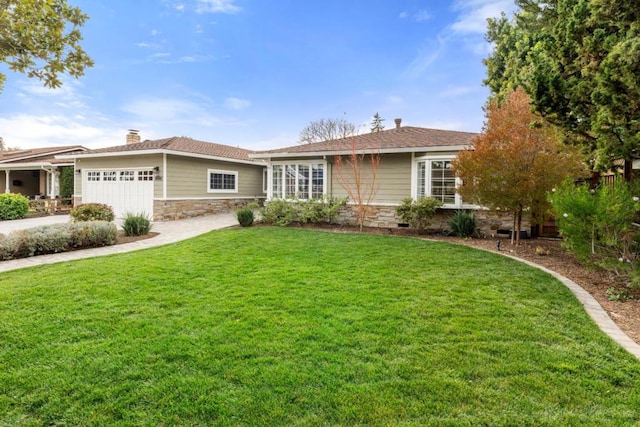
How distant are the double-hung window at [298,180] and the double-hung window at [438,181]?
373cm

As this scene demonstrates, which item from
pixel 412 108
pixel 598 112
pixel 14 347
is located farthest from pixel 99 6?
pixel 412 108

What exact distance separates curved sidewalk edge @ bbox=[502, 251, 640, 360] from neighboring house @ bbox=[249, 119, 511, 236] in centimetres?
530

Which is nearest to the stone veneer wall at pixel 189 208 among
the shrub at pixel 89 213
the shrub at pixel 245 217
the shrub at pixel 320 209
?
the shrub at pixel 89 213

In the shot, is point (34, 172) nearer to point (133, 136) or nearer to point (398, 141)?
point (133, 136)

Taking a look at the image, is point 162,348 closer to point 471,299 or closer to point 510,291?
point 471,299

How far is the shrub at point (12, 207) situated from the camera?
A: 52.5 feet

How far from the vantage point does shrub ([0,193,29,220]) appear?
16000 mm

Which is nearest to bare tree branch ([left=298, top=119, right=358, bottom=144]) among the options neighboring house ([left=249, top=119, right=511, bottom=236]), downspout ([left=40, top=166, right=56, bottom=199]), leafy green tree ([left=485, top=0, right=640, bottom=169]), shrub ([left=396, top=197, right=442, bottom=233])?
neighboring house ([left=249, top=119, right=511, bottom=236])

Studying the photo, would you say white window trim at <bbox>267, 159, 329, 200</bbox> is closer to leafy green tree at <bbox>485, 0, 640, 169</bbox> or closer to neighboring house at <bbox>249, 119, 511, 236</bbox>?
neighboring house at <bbox>249, 119, 511, 236</bbox>

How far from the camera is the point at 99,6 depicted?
5941 millimetres

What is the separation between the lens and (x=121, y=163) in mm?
16219

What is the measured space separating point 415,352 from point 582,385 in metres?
1.29

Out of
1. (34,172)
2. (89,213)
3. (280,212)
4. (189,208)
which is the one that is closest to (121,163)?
(189,208)

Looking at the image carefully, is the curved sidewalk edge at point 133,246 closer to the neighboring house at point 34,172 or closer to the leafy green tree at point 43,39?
the leafy green tree at point 43,39
